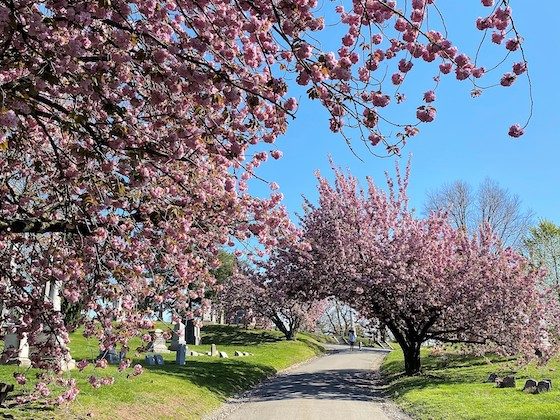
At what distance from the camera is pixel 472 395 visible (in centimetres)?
1614

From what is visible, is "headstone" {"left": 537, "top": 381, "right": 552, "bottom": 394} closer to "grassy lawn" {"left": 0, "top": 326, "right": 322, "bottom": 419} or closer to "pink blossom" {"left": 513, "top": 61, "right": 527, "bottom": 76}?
"grassy lawn" {"left": 0, "top": 326, "right": 322, "bottom": 419}

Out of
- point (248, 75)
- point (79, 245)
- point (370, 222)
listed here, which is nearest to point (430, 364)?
point (370, 222)

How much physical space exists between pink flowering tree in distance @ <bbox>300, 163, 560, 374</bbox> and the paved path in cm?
391

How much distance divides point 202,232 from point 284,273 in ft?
54.1

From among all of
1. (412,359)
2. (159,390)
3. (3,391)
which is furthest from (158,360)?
(3,391)

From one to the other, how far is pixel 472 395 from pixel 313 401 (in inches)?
195

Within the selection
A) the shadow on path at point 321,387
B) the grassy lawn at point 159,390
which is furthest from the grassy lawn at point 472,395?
the grassy lawn at point 159,390

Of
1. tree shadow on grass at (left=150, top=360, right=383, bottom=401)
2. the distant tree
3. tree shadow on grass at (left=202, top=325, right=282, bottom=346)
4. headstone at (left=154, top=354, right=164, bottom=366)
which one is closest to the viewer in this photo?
tree shadow on grass at (left=150, top=360, right=383, bottom=401)

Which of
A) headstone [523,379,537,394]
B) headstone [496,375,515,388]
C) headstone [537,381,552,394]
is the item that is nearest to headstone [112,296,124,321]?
headstone [523,379,537,394]

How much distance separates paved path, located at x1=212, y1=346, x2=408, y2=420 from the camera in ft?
46.1

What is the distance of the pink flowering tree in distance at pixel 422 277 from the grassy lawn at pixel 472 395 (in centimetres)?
107

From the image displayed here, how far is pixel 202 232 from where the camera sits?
29.6 feet

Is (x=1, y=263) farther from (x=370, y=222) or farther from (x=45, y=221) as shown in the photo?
(x=370, y=222)

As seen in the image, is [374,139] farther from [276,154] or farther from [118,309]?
[118,309]
